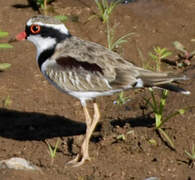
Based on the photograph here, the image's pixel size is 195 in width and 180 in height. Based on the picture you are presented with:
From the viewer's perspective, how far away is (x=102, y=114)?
7469 millimetres

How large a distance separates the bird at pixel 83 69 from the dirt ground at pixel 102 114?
1.31 feet

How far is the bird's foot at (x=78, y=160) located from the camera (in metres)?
6.05

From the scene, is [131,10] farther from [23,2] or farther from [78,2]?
[23,2]

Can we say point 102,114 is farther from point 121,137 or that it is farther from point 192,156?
point 192,156

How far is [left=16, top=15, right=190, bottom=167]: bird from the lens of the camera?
5.81 metres

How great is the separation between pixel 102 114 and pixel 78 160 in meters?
1.41

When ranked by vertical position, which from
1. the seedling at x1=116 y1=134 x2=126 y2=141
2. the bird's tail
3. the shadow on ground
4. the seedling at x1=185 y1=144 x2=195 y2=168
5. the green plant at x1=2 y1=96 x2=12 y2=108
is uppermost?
the bird's tail

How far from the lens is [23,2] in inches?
409

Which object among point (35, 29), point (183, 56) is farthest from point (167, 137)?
point (183, 56)

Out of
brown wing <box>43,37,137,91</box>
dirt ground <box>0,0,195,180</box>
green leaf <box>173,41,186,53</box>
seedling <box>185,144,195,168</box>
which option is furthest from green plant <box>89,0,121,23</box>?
seedling <box>185,144,195,168</box>

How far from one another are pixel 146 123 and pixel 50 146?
129 centimetres

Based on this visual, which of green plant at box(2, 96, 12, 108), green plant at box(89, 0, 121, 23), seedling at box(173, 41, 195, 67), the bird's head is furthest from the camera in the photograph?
green plant at box(89, 0, 121, 23)

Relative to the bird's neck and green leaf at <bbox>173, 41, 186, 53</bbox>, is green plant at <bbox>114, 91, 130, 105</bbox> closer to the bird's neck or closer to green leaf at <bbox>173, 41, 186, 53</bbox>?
green leaf at <bbox>173, 41, 186, 53</bbox>

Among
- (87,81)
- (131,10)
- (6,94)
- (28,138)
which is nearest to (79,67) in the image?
(87,81)
